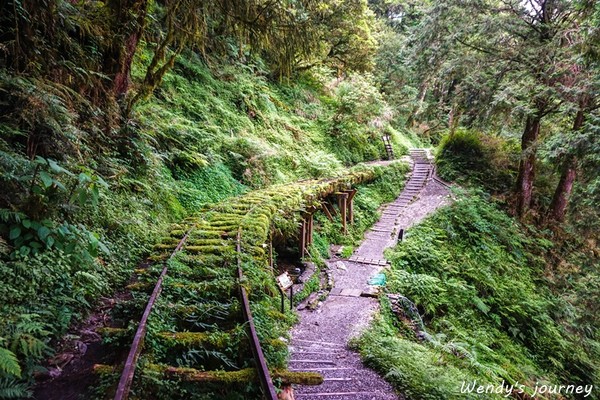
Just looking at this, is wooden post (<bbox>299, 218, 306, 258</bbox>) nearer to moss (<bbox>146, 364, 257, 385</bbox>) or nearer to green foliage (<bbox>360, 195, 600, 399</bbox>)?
green foliage (<bbox>360, 195, 600, 399</bbox>)

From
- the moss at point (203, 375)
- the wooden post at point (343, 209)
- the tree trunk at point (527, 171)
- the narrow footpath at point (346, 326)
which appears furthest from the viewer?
the tree trunk at point (527, 171)

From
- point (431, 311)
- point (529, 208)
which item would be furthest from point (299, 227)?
point (529, 208)

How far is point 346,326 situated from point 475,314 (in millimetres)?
5936

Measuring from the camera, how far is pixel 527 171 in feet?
56.9

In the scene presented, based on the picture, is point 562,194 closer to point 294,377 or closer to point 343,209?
point 343,209

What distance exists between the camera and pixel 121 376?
289 centimetres

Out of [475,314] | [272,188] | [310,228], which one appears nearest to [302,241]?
[310,228]

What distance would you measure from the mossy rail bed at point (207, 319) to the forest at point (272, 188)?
29 millimetres

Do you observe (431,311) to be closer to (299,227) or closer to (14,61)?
(299,227)

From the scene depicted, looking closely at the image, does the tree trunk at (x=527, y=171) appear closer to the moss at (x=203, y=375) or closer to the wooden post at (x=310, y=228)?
the wooden post at (x=310, y=228)

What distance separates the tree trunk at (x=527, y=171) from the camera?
1672cm

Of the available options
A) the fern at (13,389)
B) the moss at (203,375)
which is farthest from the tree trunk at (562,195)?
the fern at (13,389)

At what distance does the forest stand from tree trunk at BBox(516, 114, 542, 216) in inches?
6.4

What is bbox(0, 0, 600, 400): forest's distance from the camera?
164 inches
